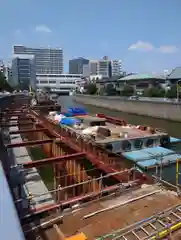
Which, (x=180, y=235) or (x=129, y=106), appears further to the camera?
(x=129, y=106)

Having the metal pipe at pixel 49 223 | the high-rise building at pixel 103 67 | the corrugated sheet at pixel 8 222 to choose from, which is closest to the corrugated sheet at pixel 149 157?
the metal pipe at pixel 49 223

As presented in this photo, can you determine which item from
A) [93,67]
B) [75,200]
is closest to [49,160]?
[75,200]

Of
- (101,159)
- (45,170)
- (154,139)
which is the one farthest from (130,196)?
(154,139)

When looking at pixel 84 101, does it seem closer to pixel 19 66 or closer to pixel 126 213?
pixel 126 213

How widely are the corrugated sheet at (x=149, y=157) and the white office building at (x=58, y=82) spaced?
13494cm

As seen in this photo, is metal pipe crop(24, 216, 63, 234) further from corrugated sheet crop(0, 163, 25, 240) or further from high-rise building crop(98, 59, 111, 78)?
high-rise building crop(98, 59, 111, 78)

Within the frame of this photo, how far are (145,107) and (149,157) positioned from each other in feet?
97.4

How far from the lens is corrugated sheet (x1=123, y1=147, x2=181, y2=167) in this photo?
15289 millimetres

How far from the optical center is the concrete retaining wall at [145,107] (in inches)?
1465

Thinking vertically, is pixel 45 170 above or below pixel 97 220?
below

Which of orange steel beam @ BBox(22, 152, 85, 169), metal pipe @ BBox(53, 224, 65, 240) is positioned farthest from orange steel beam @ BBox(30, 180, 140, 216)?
orange steel beam @ BBox(22, 152, 85, 169)

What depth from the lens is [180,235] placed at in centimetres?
487

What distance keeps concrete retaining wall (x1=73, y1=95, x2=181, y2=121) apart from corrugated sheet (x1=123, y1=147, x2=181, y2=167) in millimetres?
20338

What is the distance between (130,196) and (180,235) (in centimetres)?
204
